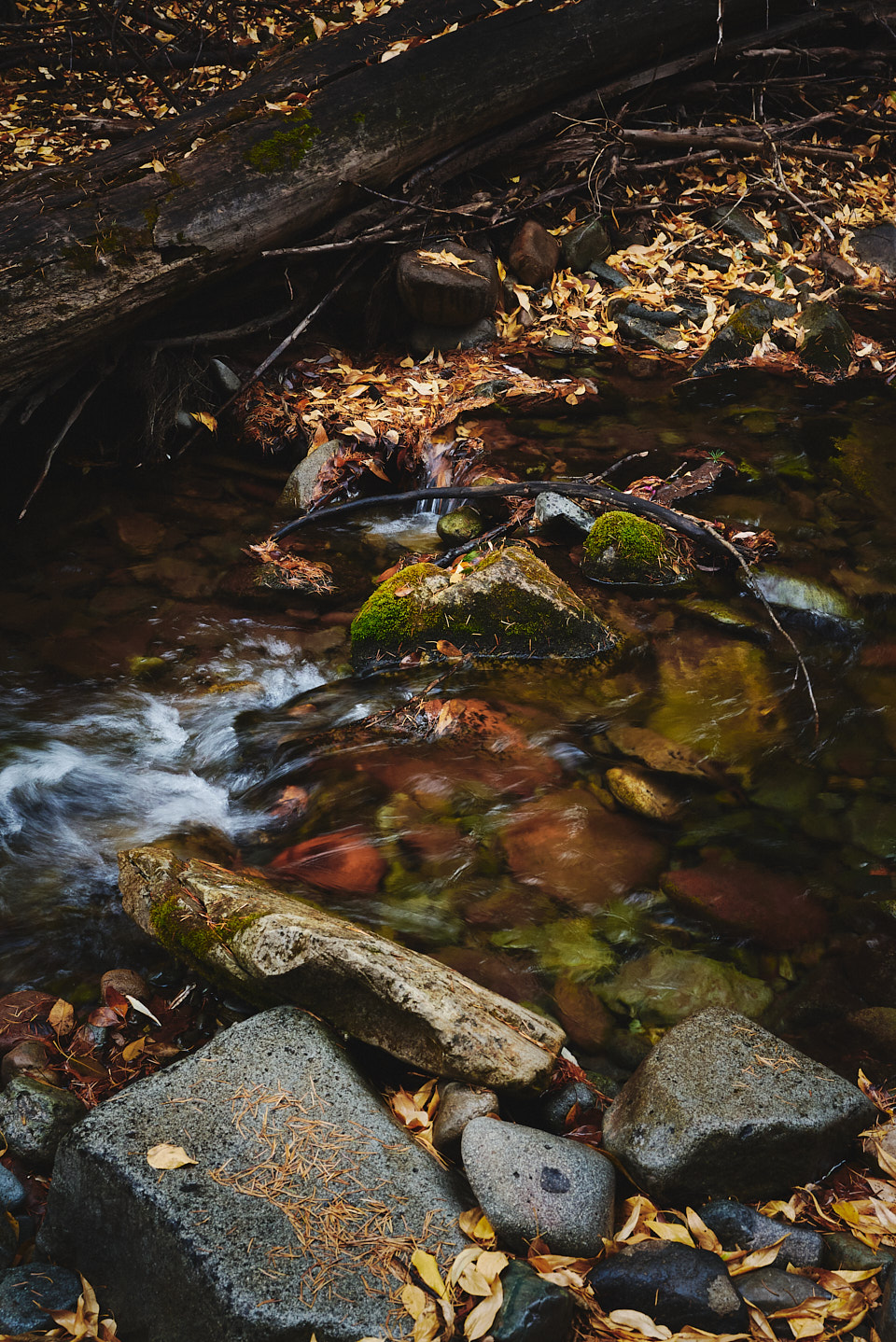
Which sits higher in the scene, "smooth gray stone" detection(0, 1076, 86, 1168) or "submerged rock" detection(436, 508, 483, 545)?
"submerged rock" detection(436, 508, 483, 545)

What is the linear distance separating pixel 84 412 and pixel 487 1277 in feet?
21.9

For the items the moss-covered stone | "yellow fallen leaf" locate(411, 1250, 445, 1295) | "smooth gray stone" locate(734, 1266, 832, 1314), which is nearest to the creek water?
"smooth gray stone" locate(734, 1266, 832, 1314)

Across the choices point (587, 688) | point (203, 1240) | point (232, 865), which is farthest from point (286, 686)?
point (203, 1240)

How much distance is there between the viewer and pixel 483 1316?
2.09 meters

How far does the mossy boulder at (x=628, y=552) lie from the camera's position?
5410 millimetres

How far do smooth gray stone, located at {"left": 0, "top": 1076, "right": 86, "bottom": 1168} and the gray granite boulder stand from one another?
1793 millimetres

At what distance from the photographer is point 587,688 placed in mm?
4855

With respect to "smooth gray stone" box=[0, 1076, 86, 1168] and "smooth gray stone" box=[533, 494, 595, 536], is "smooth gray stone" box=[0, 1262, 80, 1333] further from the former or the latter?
"smooth gray stone" box=[533, 494, 595, 536]

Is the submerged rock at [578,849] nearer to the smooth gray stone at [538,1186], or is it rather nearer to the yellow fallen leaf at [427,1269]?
the smooth gray stone at [538,1186]

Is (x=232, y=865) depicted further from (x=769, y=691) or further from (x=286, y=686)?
(x=769, y=691)

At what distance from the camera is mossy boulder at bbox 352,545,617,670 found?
494 centimetres

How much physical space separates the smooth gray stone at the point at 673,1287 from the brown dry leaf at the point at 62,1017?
6.89 feet

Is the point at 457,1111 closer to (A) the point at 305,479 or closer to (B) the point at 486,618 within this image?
(B) the point at 486,618

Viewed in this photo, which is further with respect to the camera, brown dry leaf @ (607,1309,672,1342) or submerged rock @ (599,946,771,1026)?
submerged rock @ (599,946,771,1026)
